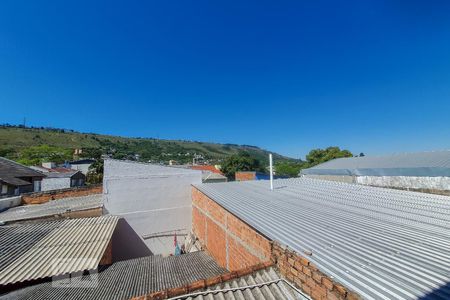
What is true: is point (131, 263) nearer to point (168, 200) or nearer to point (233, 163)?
point (168, 200)

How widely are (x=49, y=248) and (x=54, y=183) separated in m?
25.0

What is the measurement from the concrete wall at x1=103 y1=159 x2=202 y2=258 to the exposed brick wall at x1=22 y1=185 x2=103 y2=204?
639 centimetres

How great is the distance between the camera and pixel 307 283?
2.66 m

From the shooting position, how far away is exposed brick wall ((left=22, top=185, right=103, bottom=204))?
14.3 meters

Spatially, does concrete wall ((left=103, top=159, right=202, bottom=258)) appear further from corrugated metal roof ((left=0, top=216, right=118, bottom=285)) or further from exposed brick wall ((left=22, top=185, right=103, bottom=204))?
exposed brick wall ((left=22, top=185, right=103, bottom=204))

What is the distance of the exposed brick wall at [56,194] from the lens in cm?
1434

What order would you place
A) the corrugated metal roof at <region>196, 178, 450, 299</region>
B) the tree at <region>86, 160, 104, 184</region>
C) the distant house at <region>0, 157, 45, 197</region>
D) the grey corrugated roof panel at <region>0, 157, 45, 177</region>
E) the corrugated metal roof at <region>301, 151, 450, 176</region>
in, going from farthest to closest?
the tree at <region>86, 160, 104, 184</region>, the grey corrugated roof panel at <region>0, 157, 45, 177</region>, the distant house at <region>0, 157, 45, 197</region>, the corrugated metal roof at <region>301, 151, 450, 176</region>, the corrugated metal roof at <region>196, 178, 450, 299</region>

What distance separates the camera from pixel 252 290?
114 inches

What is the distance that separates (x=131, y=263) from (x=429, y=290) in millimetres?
7553

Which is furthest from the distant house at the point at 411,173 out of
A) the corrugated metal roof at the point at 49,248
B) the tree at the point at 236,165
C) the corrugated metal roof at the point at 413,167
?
the tree at the point at 236,165

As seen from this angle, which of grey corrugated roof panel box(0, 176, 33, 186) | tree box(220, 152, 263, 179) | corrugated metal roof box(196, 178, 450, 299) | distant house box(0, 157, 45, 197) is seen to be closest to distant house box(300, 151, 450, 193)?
corrugated metal roof box(196, 178, 450, 299)

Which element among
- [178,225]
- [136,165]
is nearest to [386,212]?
[178,225]

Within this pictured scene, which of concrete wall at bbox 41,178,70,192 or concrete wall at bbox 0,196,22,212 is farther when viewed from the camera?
concrete wall at bbox 41,178,70,192

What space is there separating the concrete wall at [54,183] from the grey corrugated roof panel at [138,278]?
25.0 metres
